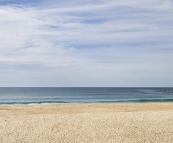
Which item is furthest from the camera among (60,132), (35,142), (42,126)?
(42,126)

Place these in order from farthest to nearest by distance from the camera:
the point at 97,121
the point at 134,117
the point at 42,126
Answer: the point at 134,117, the point at 97,121, the point at 42,126

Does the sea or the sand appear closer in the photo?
the sand

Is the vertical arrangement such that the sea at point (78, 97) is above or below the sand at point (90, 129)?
above

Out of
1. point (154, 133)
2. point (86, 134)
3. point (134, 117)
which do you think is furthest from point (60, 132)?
point (134, 117)

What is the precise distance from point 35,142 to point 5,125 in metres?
4.51

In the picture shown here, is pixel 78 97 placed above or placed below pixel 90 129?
above

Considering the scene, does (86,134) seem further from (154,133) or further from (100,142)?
(154,133)

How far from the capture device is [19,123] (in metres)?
18.0

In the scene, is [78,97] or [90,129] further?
[78,97]

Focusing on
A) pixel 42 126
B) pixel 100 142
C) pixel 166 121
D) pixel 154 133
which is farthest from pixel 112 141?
pixel 166 121

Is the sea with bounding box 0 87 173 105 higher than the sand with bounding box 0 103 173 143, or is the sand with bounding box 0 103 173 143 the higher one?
the sea with bounding box 0 87 173 105

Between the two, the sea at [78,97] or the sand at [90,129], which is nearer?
the sand at [90,129]

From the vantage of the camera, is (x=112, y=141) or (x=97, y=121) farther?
(x=97, y=121)

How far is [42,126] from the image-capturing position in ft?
56.0
